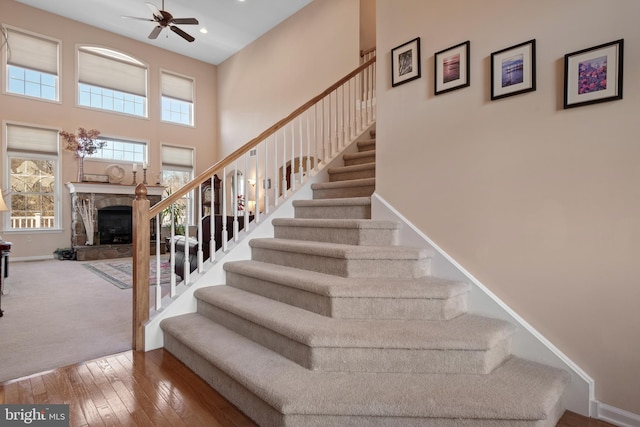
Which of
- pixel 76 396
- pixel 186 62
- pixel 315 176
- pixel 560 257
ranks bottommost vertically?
pixel 76 396

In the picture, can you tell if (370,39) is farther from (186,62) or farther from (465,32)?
(186,62)

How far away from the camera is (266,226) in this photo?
3258 mm

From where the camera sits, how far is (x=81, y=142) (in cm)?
721

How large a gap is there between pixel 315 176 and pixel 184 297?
6.04 feet

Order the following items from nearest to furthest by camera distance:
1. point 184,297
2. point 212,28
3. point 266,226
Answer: point 184,297 → point 266,226 → point 212,28

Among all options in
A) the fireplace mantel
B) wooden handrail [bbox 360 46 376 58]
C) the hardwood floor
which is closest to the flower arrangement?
the fireplace mantel

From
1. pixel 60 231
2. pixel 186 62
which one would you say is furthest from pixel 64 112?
pixel 186 62

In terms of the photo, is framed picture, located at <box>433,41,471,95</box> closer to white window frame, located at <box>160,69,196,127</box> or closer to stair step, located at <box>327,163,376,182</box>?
stair step, located at <box>327,163,376,182</box>

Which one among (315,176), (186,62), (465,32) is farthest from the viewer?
(186,62)

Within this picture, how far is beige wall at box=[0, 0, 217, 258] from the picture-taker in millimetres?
6773

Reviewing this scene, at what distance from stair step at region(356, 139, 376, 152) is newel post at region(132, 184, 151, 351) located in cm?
269

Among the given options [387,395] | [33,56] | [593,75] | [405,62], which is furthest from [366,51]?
[33,56]

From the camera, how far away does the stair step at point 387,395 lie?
1481 mm

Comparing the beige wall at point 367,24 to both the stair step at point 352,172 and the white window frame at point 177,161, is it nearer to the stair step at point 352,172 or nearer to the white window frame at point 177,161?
the stair step at point 352,172
